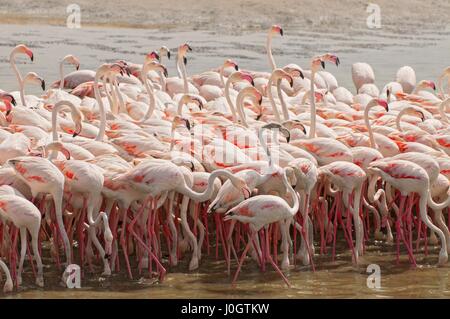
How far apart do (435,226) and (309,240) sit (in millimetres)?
1141

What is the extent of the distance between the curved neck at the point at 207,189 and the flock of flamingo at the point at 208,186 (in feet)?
0.04

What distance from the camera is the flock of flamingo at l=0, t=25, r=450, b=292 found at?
30.5 feet

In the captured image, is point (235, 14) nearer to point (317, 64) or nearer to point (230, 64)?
point (230, 64)

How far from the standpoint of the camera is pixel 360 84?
54.6 ft

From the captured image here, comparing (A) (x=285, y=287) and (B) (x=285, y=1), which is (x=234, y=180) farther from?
(B) (x=285, y=1)

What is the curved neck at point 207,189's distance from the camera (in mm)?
9328

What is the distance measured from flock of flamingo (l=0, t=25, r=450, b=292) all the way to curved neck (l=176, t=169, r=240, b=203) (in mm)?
11

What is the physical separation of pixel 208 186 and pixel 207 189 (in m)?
0.05

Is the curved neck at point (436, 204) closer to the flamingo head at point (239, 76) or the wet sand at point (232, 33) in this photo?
the flamingo head at point (239, 76)

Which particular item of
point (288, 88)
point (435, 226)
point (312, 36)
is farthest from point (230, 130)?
point (312, 36)

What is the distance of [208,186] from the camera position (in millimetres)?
9461

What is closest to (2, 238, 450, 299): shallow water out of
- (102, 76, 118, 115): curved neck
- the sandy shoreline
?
(102, 76, 118, 115): curved neck

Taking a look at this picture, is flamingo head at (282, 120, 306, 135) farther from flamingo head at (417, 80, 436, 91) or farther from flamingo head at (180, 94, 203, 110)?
flamingo head at (417, 80, 436, 91)

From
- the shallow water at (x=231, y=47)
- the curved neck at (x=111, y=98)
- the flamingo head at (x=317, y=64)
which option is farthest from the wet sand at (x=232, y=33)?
the flamingo head at (x=317, y=64)
